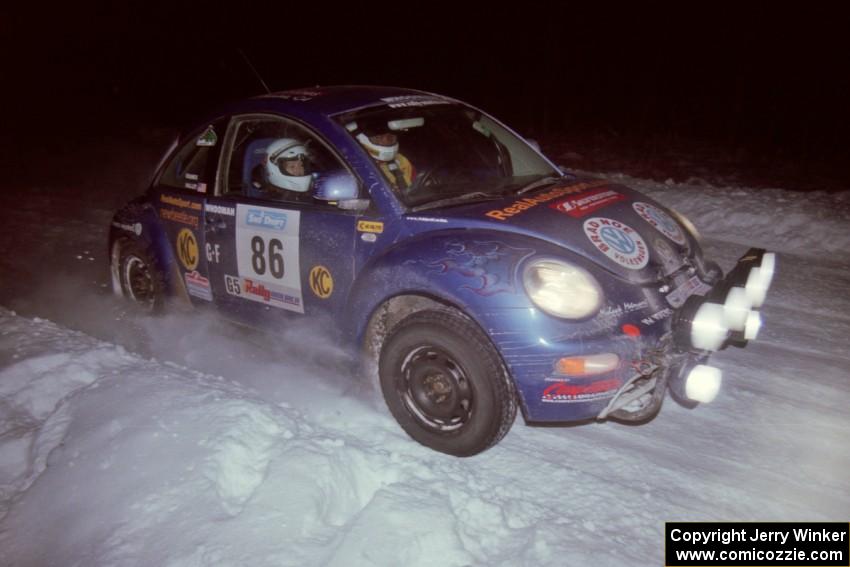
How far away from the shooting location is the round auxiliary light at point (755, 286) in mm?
3329

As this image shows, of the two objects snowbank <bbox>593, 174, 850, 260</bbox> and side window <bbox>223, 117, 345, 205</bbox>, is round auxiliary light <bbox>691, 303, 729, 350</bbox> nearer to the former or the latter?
side window <bbox>223, 117, 345, 205</bbox>

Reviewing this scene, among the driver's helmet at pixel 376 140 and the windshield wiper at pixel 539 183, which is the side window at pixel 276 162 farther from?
the windshield wiper at pixel 539 183

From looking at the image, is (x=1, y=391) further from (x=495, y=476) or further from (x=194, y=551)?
(x=495, y=476)

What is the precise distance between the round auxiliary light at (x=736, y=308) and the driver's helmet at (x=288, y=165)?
238 cm

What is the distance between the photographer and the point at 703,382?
321cm

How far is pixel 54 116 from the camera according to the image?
19.9 metres

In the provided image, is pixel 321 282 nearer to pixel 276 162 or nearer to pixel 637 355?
pixel 276 162

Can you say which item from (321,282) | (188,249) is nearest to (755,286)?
(321,282)

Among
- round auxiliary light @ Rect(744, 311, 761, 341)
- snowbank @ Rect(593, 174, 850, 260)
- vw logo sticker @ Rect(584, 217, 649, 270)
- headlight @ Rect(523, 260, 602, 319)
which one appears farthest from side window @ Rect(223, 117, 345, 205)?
Answer: snowbank @ Rect(593, 174, 850, 260)

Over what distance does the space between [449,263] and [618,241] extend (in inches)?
35.5

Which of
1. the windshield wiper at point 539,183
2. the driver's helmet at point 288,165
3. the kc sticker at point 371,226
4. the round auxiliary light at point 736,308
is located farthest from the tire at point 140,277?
the round auxiliary light at point 736,308

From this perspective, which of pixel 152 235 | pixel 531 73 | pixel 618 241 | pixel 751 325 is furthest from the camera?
pixel 531 73

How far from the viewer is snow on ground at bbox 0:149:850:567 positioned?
2.72 meters

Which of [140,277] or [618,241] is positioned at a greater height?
[618,241]
